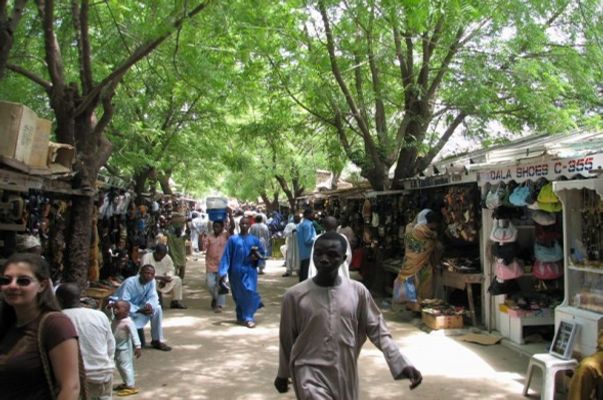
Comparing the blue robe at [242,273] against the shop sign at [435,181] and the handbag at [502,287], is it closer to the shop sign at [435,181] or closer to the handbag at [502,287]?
the shop sign at [435,181]

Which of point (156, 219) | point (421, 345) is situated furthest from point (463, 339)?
point (156, 219)

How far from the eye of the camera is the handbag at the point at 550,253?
725 cm

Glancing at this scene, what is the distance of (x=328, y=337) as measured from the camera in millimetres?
3467

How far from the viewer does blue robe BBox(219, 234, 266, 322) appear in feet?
30.8

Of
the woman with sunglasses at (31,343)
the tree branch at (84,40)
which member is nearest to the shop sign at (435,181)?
the tree branch at (84,40)

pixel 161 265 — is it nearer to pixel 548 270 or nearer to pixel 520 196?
pixel 520 196

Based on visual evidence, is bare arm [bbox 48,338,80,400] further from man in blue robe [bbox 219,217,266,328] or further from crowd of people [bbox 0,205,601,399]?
man in blue robe [bbox 219,217,266,328]

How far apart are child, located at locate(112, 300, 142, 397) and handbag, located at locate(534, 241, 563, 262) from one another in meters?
4.99

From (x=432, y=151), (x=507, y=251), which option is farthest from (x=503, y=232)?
(x=432, y=151)

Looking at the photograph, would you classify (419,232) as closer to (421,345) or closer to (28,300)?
(421,345)

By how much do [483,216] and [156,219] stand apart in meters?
10.1

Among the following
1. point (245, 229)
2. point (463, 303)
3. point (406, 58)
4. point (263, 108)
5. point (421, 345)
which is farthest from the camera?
point (263, 108)

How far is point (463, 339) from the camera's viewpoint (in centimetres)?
826

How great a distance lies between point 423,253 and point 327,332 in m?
6.61
